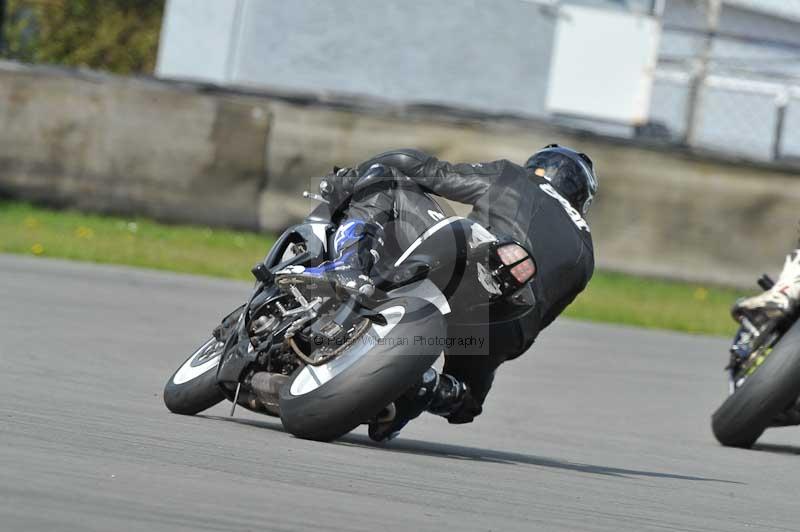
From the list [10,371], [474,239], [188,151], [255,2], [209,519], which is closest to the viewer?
[209,519]

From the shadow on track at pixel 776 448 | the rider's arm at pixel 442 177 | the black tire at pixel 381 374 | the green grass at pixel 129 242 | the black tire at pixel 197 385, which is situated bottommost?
the green grass at pixel 129 242

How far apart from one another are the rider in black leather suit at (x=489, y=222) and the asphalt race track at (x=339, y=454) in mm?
282

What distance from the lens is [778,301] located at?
7566 mm

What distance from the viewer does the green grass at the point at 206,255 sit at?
43.1 feet

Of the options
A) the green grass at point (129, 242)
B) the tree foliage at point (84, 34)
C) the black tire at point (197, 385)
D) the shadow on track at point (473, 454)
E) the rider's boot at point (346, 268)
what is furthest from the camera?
the tree foliage at point (84, 34)

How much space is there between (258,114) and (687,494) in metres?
9.43

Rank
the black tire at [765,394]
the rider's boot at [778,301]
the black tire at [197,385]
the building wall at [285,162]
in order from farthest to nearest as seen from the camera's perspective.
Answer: the building wall at [285,162] < the rider's boot at [778,301] < the black tire at [765,394] < the black tire at [197,385]

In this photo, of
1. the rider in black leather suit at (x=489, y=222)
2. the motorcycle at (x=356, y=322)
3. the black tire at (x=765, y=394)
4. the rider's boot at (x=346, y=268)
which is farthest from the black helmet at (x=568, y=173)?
the black tire at (x=765, y=394)

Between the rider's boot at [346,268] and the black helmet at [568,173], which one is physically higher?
the black helmet at [568,173]

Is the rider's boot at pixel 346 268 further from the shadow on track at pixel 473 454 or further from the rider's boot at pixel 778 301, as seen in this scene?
the rider's boot at pixel 778 301

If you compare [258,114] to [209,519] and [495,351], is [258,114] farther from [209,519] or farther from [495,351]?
[209,519]

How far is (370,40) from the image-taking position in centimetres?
2056

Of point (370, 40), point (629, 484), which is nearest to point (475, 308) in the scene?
point (629, 484)

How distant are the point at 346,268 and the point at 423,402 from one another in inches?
24.4
